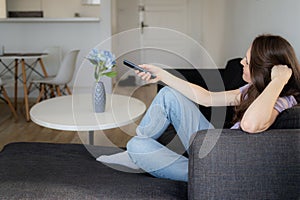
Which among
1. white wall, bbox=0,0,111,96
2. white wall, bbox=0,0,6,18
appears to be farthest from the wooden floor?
white wall, bbox=0,0,6,18

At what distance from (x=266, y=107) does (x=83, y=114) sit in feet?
4.75

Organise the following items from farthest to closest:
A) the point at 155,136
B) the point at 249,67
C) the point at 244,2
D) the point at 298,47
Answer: the point at 244,2
the point at 298,47
the point at 155,136
the point at 249,67

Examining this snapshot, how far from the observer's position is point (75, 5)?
7066 mm

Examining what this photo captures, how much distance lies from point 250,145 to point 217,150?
0.11 metres

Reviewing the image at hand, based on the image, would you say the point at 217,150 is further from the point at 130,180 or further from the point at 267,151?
the point at 130,180

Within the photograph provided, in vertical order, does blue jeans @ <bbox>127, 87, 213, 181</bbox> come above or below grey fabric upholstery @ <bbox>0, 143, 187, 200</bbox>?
above

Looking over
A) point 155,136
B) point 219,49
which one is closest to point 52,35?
point 219,49

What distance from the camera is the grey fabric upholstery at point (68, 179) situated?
1.35 meters

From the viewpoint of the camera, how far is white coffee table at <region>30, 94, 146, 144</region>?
232 cm

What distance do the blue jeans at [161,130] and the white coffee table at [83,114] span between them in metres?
0.57

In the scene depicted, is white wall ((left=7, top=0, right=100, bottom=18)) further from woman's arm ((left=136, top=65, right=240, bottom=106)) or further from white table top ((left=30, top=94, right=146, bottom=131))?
woman's arm ((left=136, top=65, right=240, bottom=106))

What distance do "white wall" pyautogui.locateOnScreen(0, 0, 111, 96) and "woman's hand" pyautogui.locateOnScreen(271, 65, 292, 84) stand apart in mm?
3888

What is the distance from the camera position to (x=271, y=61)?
155 centimetres

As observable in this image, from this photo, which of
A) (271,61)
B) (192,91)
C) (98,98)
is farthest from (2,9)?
(271,61)
